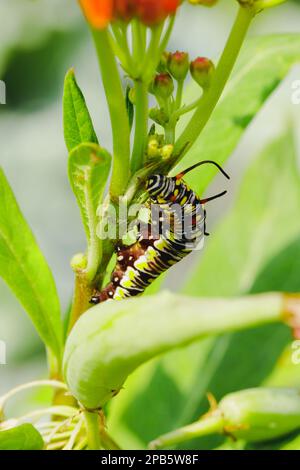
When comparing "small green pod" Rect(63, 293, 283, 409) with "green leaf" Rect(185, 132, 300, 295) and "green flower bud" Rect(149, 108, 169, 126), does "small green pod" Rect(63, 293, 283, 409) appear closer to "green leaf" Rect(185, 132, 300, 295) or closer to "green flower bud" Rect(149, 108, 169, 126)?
"green flower bud" Rect(149, 108, 169, 126)

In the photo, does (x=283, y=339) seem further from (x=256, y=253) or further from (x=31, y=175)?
(x=31, y=175)

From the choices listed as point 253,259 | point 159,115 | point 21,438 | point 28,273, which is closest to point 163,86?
point 159,115

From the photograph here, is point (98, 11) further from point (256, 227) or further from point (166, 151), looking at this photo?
point (256, 227)

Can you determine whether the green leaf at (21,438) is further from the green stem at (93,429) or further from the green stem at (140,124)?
the green stem at (140,124)

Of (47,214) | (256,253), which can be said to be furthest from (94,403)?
(47,214)

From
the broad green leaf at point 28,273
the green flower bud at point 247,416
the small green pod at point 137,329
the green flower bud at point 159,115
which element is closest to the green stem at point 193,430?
the green flower bud at point 247,416
